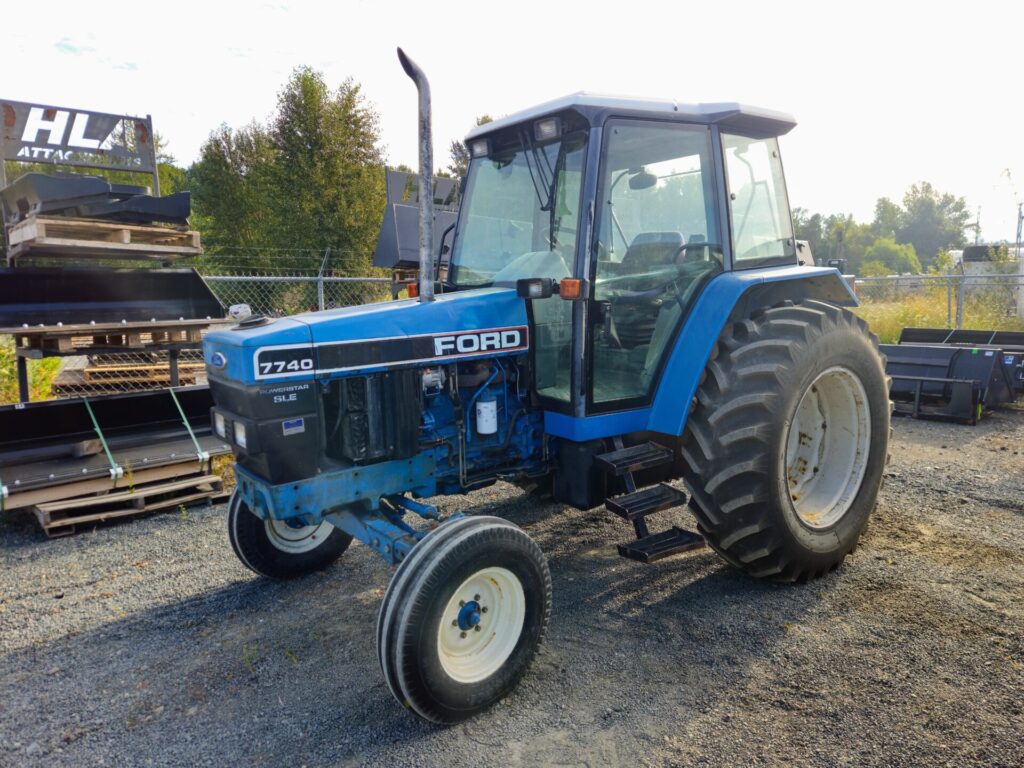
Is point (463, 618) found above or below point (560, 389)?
below

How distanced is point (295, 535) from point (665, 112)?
9.23ft

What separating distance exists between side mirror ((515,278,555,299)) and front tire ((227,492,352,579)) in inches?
59.2

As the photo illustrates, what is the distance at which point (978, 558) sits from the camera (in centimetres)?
362

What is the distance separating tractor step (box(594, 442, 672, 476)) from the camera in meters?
3.19

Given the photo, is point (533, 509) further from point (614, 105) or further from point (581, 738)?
point (614, 105)

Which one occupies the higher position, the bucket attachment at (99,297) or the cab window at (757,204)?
the cab window at (757,204)

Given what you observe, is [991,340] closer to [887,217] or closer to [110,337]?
[110,337]

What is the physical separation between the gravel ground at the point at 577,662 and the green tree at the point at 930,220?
81328 millimetres

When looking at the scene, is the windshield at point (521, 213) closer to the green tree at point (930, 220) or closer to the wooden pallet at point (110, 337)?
the wooden pallet at point (110, 337)

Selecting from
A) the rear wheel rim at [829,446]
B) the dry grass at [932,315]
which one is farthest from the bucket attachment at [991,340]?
the rear wheel rim at [829,446]

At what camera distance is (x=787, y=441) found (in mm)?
3285

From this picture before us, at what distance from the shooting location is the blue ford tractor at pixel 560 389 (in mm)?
2645

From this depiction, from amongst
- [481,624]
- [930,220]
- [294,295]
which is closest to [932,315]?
[481,624]

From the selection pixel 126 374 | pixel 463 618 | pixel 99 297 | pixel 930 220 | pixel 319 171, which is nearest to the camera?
pixel 463 618
